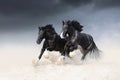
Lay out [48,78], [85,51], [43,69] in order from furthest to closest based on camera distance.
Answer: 1. [85,51]
2. [43,69]
3. [48,78]

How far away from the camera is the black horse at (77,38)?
38.2 m

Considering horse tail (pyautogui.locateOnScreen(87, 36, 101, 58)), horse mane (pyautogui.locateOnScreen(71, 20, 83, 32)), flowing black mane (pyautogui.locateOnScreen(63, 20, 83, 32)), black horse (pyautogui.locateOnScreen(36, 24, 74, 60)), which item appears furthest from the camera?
horse mane (pyautogui.locateOnScreen(71, 20, 83, 32))

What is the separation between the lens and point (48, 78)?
112ft

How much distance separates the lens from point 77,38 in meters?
38.4

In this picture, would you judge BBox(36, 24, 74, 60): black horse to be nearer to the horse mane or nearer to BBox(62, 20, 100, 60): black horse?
BBox(62, 20, 100, 60): black horse

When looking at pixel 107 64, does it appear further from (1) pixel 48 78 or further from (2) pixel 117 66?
(1) pixel 48 78

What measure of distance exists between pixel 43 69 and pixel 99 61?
386 centimetres

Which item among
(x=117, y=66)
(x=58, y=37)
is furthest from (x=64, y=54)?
(x=117, y=66)

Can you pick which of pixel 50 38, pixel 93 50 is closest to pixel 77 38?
pixel 50 38

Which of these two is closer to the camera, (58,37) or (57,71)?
(57,71)

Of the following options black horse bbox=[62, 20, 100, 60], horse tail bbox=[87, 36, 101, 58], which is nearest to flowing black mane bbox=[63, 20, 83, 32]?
black horse bbox=[62, 20, 100, 60]

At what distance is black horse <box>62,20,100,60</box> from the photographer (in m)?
38.2

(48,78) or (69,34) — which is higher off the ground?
(69,34)

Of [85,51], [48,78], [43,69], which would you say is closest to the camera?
[48,78]
